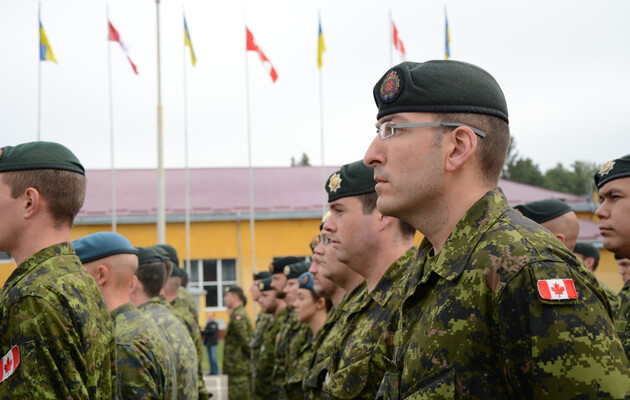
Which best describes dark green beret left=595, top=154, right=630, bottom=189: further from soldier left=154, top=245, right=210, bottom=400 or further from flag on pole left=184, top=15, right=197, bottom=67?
flag on pole left=184, top=15, right=197, bottom=67

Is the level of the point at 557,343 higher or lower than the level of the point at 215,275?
higher

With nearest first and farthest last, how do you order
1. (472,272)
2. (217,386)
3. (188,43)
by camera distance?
(472,272)
(217,386)
(188,43)

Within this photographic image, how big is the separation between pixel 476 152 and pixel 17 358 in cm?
190

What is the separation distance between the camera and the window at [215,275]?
25.9 metres

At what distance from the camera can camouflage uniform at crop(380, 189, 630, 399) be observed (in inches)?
68.1

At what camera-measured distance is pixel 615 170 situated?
3938 millimetres

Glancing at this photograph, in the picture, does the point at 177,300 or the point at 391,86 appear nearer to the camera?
the point at 391,86

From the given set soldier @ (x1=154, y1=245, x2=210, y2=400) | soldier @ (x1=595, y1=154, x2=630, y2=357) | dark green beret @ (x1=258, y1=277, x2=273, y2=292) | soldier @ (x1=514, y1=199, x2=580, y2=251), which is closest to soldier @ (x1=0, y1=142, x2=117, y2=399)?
soldier @ (x1=595, y1=154, x2=630, y2=357)

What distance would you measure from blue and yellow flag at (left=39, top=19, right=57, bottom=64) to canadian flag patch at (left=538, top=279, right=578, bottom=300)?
64.5 feet

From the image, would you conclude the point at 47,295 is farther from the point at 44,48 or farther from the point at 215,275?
the point at 215,275

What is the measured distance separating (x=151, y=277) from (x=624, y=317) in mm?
3745

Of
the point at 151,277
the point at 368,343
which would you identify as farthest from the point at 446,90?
the point at 151,277

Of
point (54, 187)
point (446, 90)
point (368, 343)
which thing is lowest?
point (368, 343)

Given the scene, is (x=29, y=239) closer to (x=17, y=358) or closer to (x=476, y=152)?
(x=17, y=358)
